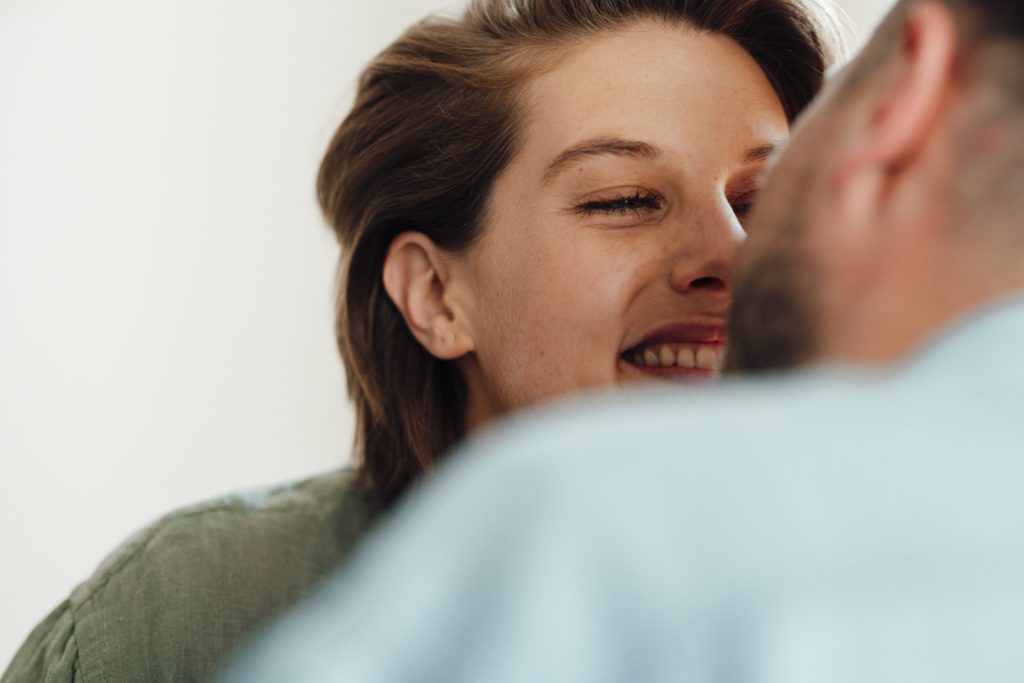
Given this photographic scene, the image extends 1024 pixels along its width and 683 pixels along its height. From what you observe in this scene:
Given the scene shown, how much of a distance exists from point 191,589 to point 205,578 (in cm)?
2

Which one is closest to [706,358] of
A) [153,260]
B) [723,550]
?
[723,550]

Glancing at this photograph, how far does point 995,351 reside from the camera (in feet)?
1.59

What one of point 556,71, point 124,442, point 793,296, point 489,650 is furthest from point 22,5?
point 489,650

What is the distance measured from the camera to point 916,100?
630 millimetres

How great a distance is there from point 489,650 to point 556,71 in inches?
41.1

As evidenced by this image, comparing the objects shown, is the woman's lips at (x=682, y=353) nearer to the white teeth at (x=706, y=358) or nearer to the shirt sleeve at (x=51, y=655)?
the white teeth at (x=706, y=358)

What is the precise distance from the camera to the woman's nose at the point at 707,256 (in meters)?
1.29

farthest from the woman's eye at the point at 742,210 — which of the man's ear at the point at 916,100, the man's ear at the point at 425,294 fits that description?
the man's ear at the point at 916,100

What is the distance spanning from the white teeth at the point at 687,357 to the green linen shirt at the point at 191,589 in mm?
480

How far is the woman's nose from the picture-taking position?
4.22 ft

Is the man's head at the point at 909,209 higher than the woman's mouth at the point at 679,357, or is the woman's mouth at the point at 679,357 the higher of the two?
the man's head at the point at 909,209

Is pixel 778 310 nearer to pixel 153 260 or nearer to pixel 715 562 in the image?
pixel 715 562

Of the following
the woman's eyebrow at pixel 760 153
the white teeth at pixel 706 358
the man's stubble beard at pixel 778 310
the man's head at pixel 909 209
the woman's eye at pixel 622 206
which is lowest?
the white teeth at pixel 706 358

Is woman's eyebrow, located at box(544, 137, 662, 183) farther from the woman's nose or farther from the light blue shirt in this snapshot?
the light blue shirt
